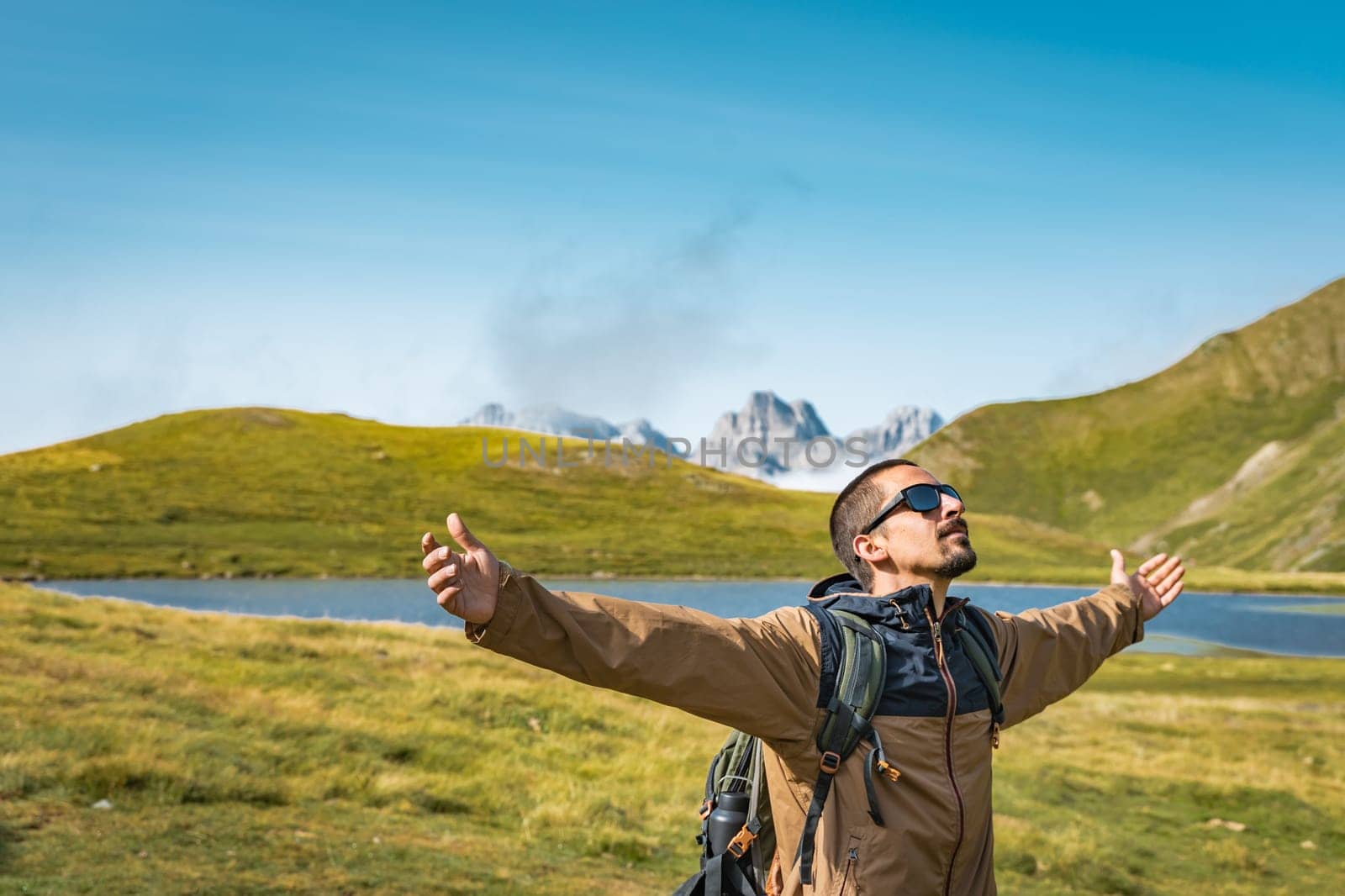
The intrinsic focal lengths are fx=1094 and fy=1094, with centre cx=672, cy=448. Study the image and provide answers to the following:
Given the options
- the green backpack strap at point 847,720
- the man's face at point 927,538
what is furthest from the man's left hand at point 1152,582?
the green backpack strap at point 847,720

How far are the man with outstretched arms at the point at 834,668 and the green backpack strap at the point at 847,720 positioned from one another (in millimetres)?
41

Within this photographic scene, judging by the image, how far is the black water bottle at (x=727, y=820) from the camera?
4715 mm

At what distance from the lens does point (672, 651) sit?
3.99 metres

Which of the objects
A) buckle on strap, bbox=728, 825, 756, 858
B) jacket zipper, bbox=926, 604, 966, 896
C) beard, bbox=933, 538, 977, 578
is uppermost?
beard, bbox=933, 538, 977, 578

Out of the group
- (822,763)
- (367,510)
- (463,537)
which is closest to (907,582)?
(822,763)

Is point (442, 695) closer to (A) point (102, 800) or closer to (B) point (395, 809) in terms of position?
(B) point (395, 809)

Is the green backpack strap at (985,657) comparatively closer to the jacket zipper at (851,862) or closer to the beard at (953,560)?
the beard at (953,560)

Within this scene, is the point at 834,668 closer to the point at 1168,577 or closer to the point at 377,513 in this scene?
the point at 1168,577

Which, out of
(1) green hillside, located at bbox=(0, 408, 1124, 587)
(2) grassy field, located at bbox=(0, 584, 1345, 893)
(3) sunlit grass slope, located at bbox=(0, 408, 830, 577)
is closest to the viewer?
(2) grassy field, located at bbox=(0, 584, 1345, 893)

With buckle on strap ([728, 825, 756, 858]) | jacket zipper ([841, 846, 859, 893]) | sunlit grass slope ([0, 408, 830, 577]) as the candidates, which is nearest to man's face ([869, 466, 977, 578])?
jacket zipper ([841, 846, 859, 893])

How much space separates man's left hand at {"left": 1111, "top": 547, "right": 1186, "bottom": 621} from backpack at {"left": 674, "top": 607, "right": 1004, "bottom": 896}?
4.57ft

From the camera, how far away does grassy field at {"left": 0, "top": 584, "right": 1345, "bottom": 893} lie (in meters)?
10.7

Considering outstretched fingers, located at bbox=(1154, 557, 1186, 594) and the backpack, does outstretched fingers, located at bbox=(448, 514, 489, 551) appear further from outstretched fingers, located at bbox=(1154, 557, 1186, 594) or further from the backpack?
outstretched fingers, located at bbox=(1154, 557, 1186, 594)

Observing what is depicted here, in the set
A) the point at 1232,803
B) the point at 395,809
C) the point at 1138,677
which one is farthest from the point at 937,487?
the point at 1138,677
